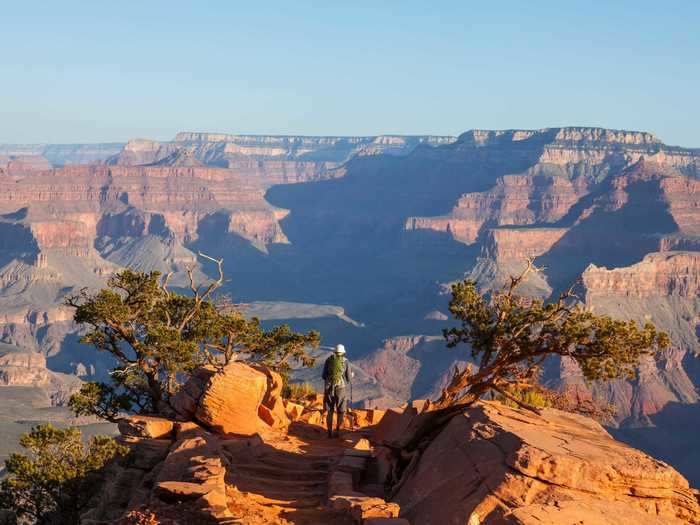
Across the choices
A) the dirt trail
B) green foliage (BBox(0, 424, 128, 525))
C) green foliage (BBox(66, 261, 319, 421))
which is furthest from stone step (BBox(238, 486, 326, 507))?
green foliage (BBox(66, 261, 319, 421))

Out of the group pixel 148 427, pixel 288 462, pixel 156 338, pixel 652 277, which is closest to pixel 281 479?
pixel 288 462

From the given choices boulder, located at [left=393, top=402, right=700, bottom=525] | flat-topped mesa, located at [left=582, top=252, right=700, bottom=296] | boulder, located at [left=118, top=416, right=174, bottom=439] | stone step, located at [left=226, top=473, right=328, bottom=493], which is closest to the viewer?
boulder, located at [left=393, top=402, right=700, bottom=525]

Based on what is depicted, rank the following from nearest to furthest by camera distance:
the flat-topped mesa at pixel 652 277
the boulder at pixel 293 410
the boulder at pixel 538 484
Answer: the boulder at pixel 538 484 < the boulder at pixel 293 410 < the flat-topped mesa at pixel 652 277

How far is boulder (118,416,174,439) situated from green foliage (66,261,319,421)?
279cm

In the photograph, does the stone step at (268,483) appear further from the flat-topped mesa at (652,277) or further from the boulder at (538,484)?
the flat-topped mesa at (652,277)

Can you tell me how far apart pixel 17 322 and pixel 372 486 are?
185283mm

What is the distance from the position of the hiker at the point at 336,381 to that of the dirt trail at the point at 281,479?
94 cm

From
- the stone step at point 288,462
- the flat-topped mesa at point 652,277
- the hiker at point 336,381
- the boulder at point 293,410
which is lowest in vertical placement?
the flat-topped mesa at point 652,277

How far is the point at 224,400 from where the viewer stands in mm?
24031

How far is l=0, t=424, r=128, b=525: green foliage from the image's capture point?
24.0m

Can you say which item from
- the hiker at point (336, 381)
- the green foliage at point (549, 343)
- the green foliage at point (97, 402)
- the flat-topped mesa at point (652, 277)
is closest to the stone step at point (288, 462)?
the hiker at point (336, 381)

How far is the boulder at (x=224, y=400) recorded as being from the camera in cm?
2389

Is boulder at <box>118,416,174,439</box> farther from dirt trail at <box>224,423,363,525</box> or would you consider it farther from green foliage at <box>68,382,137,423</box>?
green foliage at <box>68,382,137,423</box>

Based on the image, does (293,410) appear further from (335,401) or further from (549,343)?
(549,343)
